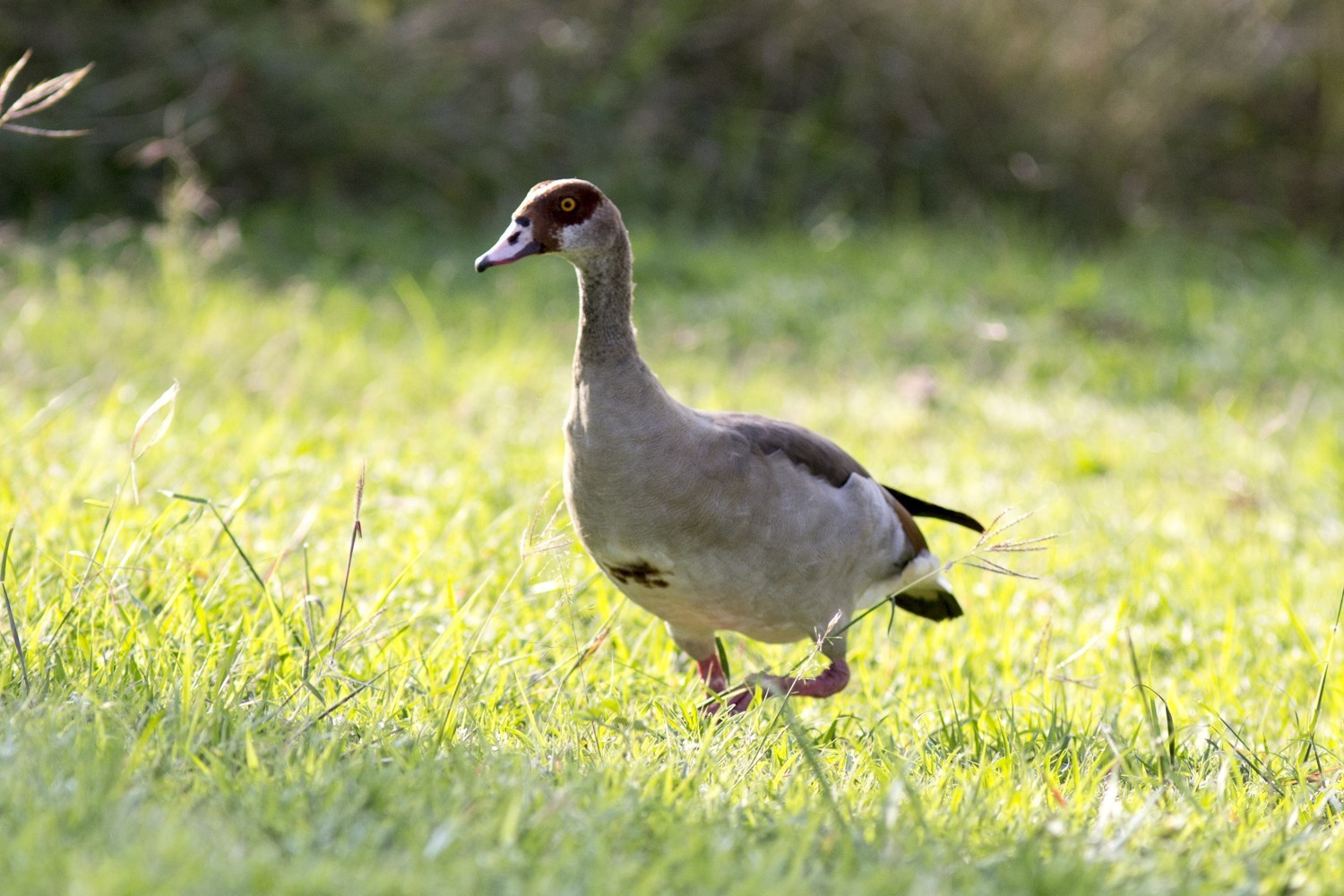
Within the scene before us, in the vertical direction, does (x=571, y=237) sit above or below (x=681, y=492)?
above

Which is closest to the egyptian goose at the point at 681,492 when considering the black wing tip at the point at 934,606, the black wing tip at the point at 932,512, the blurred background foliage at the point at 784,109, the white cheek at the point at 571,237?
the white cheek at the point at 571,237

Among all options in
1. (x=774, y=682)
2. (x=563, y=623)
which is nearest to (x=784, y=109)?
(x=563, y=623)

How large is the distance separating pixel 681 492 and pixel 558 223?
723 millimetres

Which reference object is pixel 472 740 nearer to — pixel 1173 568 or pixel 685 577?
pixel 685 577

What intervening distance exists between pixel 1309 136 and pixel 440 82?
8517 millimetres

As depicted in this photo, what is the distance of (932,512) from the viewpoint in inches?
158

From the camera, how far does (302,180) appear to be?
11.3m

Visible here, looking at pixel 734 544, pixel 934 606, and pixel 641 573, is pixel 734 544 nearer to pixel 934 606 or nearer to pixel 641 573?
pixel 641 573

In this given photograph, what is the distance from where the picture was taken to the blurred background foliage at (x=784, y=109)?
10.9 m

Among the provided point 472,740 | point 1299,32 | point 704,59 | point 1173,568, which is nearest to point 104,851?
point 472,740

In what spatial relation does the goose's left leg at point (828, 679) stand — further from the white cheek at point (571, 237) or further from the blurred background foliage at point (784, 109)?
the blurred background foliage at point (784, 109)

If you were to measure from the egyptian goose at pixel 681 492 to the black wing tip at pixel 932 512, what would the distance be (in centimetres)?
37

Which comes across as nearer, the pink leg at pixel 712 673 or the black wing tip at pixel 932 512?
the pink leg at pixel 712 673

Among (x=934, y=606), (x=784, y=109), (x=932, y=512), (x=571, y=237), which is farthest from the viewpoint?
(x=784, y=109)
